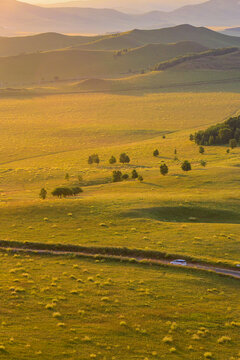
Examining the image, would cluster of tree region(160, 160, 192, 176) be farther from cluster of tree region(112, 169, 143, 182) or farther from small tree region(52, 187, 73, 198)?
small tree region(52, 187, 73, 198)

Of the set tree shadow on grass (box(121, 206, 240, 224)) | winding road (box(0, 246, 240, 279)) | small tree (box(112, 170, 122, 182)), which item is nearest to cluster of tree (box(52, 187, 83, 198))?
small tree (box(112, 170, 122, 182))

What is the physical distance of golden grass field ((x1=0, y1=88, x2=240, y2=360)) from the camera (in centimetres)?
2641

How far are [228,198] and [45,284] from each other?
35223 millimetres

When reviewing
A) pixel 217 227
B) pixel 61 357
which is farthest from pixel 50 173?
pixel 61 357

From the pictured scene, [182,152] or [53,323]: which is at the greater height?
[182,152]

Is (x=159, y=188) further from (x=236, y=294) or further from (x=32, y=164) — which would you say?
(x=32, y=164)

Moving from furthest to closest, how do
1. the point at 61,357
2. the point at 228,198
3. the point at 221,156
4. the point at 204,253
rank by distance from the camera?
the point at 221,156
the point at 228,198
the point at 204,253
the point at 61,357

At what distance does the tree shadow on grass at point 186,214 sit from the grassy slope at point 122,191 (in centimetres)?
13

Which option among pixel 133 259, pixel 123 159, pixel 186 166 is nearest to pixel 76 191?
pixel 186 166

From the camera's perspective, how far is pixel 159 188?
7169 cm

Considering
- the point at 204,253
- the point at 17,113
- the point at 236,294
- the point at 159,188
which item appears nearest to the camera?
the point at 236,294

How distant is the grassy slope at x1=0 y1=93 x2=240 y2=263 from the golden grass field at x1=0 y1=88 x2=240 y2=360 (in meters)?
0.21


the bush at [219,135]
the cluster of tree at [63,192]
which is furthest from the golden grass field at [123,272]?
the bush at [219,135]

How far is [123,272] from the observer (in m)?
38.2
